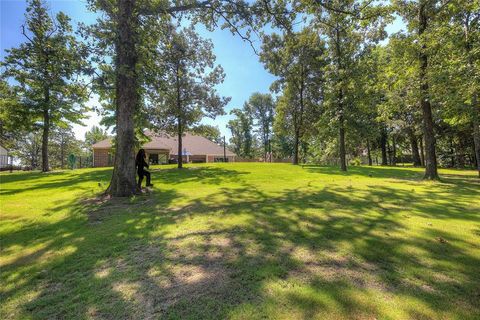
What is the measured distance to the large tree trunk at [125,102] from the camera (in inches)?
338

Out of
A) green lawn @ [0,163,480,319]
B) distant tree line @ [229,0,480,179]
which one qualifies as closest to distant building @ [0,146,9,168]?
distant tree line @ [229,0,480,179]

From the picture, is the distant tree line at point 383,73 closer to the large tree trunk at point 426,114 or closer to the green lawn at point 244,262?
the large tree trunk at point 426,114

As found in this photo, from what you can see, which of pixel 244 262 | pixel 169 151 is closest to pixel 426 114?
pixel 244 262

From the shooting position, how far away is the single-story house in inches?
1507

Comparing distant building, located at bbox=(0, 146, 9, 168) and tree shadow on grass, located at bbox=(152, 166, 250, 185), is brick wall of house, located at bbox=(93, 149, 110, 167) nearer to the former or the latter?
distant building, located at bbox=(0, 146, 9, 168)

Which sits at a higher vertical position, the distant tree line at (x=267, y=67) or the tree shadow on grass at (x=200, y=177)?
the distant tree line at (x=267, y=67)

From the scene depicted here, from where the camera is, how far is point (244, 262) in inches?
142

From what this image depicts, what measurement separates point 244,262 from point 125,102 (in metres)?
7.34

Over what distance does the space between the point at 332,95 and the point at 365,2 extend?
1132 cm

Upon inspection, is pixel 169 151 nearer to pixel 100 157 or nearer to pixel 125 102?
pixel 100 157

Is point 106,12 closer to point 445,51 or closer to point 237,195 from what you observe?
point 237,195

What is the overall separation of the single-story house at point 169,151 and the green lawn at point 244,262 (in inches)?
1229

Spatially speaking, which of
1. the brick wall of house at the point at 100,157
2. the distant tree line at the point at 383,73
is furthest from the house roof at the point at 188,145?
the distant tree line at the point at 383,73

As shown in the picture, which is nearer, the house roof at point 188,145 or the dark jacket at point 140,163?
the dark jacket at point 140,163
